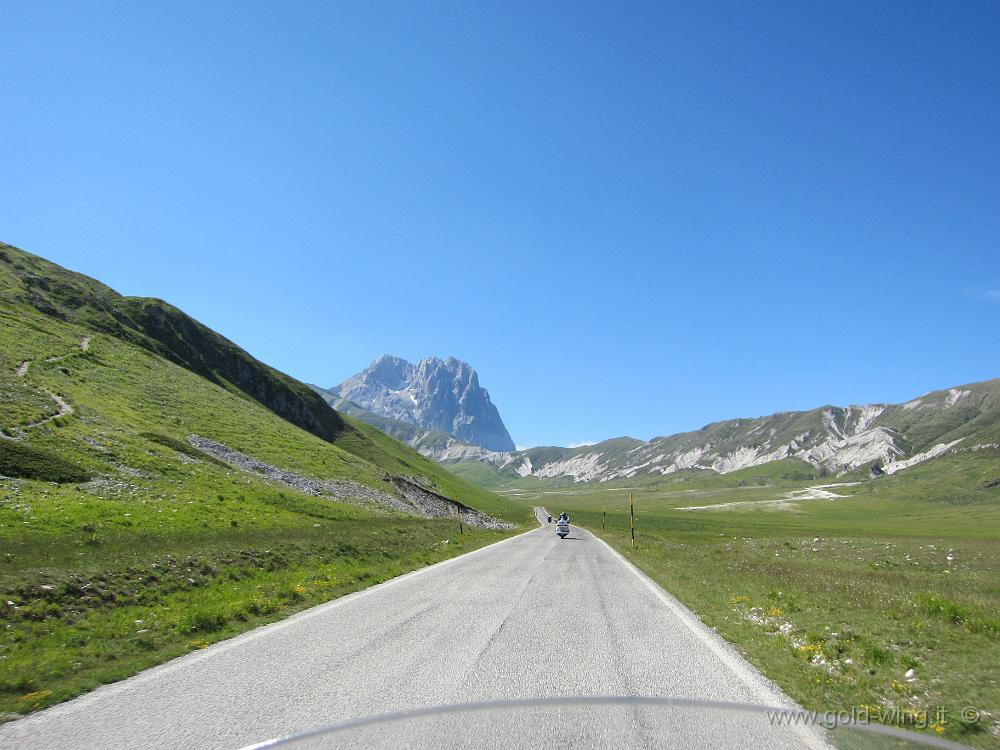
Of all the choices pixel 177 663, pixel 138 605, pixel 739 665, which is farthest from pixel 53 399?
pixel 739 665

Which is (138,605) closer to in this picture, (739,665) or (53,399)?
(739,665)

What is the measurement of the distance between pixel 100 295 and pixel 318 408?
4490 centimetres

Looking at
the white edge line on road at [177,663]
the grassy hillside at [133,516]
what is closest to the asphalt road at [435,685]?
the white edge line on road at [177,663]

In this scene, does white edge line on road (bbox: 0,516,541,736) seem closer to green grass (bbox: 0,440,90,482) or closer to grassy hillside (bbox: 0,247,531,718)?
grassy hillside (bbox: 0,247,531,718)

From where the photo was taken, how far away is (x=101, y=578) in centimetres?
1511

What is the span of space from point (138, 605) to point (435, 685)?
34.7ft

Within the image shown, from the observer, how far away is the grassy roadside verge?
9.00m

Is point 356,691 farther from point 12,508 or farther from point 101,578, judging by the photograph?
point 12,508

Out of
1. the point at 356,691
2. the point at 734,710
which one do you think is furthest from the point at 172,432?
the point at 734,710

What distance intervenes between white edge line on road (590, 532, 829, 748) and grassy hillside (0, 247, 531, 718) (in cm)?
969

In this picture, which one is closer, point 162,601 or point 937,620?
point 937,620

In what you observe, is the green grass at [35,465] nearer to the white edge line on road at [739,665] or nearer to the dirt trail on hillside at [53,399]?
the dirt trail on hillside at [53,399]

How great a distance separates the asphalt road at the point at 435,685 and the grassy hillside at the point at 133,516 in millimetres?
1401

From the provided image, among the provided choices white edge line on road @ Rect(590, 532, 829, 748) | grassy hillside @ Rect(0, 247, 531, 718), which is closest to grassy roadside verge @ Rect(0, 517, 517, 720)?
grassy hillside @ Rect(0, 247, 531, 718)
